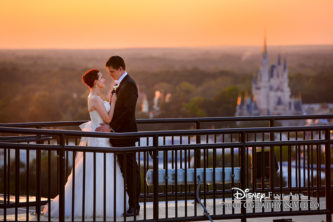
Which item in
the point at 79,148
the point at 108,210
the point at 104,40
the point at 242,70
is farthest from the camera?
the point at 242,70

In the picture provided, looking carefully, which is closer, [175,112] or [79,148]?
[79,148]

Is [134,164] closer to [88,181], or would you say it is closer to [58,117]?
[88,181]

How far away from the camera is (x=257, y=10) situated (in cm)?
13375

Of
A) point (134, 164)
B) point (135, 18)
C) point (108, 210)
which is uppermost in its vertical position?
point (135, 18)

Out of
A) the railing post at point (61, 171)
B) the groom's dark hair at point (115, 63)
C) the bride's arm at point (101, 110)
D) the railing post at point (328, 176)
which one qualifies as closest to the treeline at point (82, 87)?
the bride's arm at point (101, 110)

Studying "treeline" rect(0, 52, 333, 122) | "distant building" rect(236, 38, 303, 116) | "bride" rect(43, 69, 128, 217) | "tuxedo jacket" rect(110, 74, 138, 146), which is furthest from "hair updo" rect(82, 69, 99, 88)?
"distant building" rect(236, 38, 303, 116)

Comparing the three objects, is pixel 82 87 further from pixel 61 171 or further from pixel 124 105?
pixel 61 171

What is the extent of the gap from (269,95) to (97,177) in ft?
517

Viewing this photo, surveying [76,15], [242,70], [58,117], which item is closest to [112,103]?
[58,117]

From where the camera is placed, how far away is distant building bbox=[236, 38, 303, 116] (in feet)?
486

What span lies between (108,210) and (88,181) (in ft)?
1.29

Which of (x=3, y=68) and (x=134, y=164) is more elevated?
(x=3, y=68)

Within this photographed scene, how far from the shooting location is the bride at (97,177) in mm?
6957

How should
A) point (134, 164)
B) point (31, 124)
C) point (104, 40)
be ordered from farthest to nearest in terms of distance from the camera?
point (104, 40), point (31, 124), point (134, 164)
